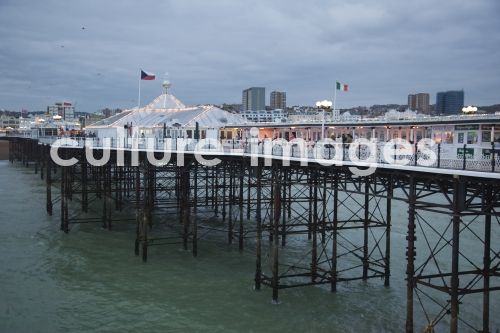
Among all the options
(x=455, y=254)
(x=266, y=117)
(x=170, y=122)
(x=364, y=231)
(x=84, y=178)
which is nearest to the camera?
(x=455, y=254)

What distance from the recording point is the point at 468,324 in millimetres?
16938

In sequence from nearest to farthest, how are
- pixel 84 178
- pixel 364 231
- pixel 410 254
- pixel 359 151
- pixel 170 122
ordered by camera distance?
pixel 410 254 → pixel 359 151 → pixel 364 231 → pixel 84 178 → pixel 170 122

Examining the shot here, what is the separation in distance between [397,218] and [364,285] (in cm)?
1677

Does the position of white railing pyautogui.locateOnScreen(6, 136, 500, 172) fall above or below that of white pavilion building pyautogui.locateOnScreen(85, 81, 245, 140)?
below

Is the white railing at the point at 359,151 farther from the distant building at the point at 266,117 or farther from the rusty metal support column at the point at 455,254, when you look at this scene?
the distant building at the point at 266,117

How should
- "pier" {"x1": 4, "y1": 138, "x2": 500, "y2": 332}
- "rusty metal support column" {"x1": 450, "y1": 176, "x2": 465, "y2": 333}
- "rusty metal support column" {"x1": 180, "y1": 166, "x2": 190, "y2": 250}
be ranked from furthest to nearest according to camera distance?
"rusty metal support column" {"x1": 180, "y1": 166, "x2": 190, "y2": 250} → "pier" {"x1": 4, "y1": 138, "x2": 500, "y2": 332} → "rusty metal support column" {"x1": 450, "y1": 176, "x2": 465, "y2": 333}

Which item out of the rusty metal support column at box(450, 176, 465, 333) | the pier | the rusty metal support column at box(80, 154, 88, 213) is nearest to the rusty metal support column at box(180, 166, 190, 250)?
the pier

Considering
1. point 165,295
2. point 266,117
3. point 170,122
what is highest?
point 266,117

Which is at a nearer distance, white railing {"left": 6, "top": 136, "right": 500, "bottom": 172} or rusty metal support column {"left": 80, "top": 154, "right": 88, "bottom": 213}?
white railing {"left": 6, "top": 136, "right": 500, "bottom": 172}

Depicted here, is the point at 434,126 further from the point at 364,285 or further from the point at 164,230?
the point at 164,230

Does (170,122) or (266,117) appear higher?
(266,117)

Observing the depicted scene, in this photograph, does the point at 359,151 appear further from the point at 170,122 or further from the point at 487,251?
the point at 170,122

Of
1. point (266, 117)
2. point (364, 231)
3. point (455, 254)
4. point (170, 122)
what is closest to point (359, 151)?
point (455, 254)

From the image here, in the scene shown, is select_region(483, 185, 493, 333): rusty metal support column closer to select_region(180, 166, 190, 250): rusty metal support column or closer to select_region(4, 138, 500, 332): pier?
select_region(4, 138, 500, 332): pier
